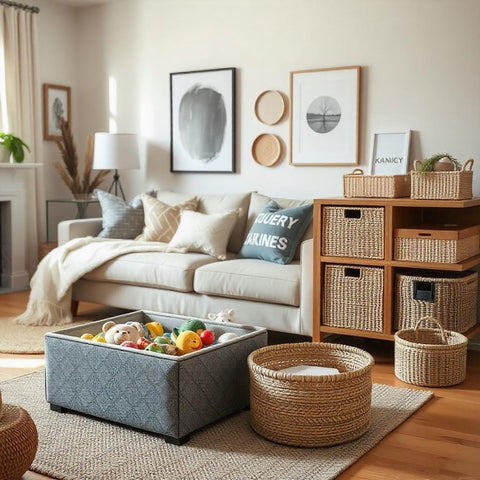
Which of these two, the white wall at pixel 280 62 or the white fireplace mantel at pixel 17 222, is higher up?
the white wall at pixel 280 62

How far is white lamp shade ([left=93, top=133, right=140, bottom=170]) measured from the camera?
5.31m

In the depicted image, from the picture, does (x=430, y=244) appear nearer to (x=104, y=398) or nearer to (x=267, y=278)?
(x=267, y=278)

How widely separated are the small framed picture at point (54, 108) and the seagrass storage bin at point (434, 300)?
3.47m

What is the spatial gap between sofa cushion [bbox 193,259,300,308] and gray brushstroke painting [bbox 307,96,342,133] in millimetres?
994

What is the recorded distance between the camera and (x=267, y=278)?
389 cm

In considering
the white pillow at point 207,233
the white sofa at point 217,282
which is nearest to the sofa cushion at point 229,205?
the white sofa at point 217,282

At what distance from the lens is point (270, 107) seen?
192 inches

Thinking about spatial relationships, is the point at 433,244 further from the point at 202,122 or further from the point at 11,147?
the point at 11,147

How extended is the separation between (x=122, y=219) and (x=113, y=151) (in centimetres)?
62

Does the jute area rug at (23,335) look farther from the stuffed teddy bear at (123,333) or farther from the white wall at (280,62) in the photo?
the white wall at (280,62)

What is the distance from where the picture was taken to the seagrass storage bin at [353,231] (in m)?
3.66

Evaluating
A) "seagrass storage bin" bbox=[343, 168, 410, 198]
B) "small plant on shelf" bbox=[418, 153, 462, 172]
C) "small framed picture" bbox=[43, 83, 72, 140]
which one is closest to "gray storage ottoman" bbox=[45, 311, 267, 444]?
"seagrass storage bin" bbox=[343, 168, 410, 198]

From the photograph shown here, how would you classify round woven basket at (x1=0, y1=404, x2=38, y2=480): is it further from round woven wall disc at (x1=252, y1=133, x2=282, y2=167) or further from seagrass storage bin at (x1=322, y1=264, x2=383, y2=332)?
round woven wall disc at (x1=252, y1=133, x2=282, y2=167)

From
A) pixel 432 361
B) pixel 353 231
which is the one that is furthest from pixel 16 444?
pixel 353 231
